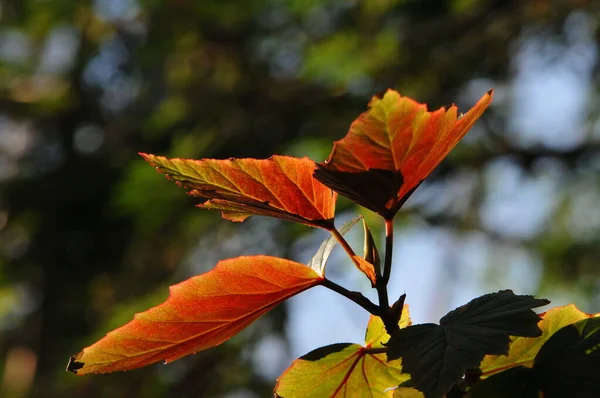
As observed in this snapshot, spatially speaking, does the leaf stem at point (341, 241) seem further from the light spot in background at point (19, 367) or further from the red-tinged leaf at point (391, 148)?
the light spot in background at point (19, 367)

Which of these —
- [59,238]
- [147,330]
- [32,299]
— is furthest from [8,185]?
[147,330]

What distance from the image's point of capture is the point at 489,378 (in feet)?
1.02

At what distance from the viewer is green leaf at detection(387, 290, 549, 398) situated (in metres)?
0.29

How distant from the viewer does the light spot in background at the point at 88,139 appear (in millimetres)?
4715

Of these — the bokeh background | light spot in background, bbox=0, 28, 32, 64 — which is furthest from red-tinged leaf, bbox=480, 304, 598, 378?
light spot in background, bbox=0, 28, 32, 64

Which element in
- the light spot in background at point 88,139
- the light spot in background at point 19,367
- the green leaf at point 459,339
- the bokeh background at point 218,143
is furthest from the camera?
the light spot in background at point 88,139

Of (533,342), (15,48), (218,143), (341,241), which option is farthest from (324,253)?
(15,48)

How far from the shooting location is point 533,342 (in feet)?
1.11

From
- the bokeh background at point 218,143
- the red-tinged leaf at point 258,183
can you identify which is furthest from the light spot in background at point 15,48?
the red-tinged leaf at point 258,183

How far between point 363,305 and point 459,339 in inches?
2.2

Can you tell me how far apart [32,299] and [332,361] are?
443 centimetres

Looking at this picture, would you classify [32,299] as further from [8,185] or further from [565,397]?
[565,397]

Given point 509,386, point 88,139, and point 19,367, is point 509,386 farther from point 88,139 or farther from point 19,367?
point 88,139

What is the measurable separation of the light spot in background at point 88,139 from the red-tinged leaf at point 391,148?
457 centimetres
